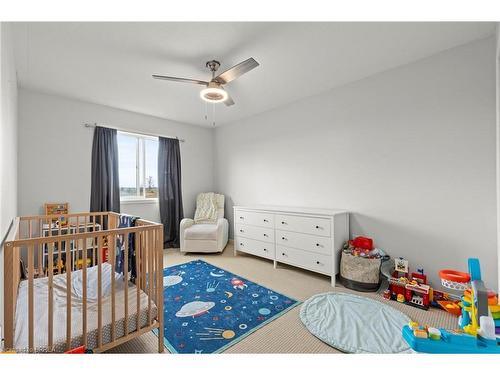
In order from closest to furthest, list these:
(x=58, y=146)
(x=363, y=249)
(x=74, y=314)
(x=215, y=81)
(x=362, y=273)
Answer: (x=74, y=314)
(x=215, y=81)
(x=362, y=273)
(x=363, y=249)
(x=58, y=146)

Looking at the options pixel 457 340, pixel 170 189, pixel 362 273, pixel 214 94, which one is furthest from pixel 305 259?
→ pixel 170 189

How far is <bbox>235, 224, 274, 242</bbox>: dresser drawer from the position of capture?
309 centimetres

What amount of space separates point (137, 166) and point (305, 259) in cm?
323

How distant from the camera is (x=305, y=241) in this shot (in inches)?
107

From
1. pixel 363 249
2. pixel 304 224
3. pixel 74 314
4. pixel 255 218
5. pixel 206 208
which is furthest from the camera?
pixel 206 208

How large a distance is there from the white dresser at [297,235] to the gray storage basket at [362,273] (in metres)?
0.15

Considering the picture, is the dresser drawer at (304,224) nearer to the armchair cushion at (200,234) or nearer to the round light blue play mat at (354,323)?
the round light blue play mat at (354,323)

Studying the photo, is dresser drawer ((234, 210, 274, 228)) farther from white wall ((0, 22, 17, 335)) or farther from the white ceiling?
white wall ((0, 22, 17, 335))

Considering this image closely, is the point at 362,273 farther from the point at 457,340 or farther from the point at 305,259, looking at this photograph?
the point at 457,340

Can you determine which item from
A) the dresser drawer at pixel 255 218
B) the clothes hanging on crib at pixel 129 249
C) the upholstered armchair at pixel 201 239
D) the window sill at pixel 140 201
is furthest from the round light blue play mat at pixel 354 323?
the window sill at pixel 140 201

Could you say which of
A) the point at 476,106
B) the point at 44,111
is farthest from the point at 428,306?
the point at 44,111

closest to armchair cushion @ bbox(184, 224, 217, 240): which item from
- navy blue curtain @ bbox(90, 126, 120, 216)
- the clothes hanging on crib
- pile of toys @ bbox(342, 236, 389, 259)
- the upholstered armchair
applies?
the upholstered armchair

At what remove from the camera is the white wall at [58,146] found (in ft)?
9.29
